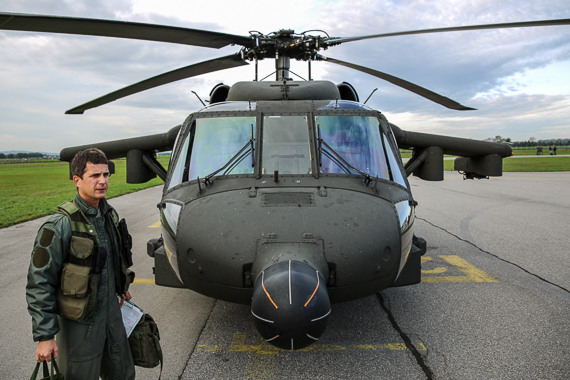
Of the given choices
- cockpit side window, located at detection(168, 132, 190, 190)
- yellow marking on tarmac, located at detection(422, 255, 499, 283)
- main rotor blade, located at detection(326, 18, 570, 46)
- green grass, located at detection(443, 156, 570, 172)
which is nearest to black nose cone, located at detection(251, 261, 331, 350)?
cockpit side window, located at detection(168, 132, 190, 190)

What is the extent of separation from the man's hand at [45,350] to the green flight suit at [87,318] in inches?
1.7

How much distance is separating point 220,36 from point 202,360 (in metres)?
3.87

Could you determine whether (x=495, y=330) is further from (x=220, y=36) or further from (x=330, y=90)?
(x=220, y=36)

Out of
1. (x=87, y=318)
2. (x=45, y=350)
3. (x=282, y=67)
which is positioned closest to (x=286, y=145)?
(x=87, y=318)

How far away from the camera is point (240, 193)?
128 inches

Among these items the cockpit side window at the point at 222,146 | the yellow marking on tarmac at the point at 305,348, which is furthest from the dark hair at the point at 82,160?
the yellow marking on tarmac at the point at 305,348

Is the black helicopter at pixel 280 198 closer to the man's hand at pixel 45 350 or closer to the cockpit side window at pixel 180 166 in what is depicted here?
the cockpit side window at pixel 180 166

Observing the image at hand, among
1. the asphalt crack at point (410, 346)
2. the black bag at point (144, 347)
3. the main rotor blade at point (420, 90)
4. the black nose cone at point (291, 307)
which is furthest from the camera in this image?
the main rotor blade at point (420, 90)

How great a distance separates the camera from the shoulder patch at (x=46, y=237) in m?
2.05

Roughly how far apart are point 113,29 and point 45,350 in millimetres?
3131

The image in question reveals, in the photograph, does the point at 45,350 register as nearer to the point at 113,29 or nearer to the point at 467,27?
the point at 113,29

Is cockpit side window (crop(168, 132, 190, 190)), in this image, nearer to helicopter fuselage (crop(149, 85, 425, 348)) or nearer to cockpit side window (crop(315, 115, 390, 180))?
helicopter fuselage (crop(149, 85, 425, 348))

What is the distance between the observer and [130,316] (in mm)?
2562

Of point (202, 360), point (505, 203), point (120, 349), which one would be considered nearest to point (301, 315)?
point (120, 349)
